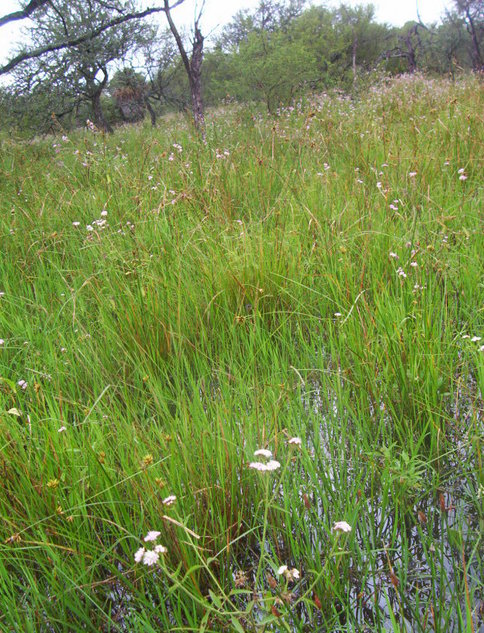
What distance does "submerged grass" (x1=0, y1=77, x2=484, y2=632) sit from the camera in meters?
1.28

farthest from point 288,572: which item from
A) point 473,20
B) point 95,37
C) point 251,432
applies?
point 473,20

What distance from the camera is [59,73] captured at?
37.9 ft

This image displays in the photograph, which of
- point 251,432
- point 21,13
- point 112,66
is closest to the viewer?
point 251,432

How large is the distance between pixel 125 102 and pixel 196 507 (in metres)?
23.1

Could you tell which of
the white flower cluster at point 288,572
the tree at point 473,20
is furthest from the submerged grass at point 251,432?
the tree at point 473,20

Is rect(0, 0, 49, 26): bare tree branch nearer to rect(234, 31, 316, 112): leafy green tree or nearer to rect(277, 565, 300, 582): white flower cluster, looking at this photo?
rect(234, 31, 316, 112): leafy green tree

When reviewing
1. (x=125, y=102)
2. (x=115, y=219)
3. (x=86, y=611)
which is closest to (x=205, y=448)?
(x=86, y=611)

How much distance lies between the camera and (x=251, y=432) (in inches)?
63.4

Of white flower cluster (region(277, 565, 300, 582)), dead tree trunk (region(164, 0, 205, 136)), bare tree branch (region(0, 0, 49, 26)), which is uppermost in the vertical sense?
bare tree branch (region(0, 0, 49, 26))

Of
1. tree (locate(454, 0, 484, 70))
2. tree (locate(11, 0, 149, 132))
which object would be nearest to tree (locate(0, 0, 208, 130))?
tree (locate(11, 0, 149, 132))

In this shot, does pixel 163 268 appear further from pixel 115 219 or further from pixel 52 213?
pixel 52 213

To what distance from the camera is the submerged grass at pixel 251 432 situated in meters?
1.28

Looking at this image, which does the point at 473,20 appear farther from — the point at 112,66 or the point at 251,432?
the point at 251,432

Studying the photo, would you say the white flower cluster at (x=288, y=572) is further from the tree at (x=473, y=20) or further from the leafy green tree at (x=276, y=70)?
the tree at (x=473, y=20)
